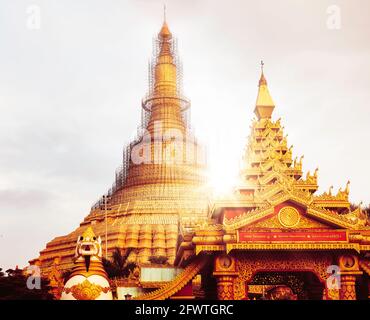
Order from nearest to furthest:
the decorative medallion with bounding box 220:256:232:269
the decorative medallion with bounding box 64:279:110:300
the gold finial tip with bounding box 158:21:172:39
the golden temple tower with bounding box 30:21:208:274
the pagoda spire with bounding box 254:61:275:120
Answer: the decorative medallion with bounding box 64:279:110:300 < the decorative medallion with bounding box 220:256:232:269 < the pagoda spire with bounding box 254:61:275:120 < the golden temple tower with bounding box 30:21:208:274 < the gold finial tip with bounding box 158:21:172:39

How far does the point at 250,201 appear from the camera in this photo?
26422 mm

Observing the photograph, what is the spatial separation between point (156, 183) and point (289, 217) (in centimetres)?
3653

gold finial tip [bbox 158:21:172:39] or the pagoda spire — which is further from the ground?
gold finial tip [bbox 158:21:172:39]

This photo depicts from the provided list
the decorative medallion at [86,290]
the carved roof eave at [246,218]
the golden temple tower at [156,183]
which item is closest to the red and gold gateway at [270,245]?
the carved roof eave at [246,218]

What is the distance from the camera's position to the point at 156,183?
60.4 meters

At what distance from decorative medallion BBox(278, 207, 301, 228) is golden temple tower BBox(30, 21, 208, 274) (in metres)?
26.2

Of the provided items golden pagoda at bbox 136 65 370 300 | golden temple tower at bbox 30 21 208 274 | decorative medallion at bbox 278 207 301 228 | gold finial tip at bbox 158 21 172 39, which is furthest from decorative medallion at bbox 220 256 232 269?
gold finial tip at bbox 158 21 172 39

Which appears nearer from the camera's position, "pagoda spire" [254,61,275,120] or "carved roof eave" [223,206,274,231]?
"carved roof eave" [223,206,274,231]

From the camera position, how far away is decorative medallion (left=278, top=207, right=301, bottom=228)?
2450 cm

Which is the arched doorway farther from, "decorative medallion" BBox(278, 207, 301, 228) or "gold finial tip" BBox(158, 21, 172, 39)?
"gold finial tip" BBox(158, 21, 172, 39)

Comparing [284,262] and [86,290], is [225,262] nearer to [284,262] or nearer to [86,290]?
[284,262]

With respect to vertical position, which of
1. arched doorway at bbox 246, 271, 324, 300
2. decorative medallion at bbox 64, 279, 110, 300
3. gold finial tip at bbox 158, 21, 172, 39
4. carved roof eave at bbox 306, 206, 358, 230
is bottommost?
decorative medallion at bbox 64, 279, 110, 300

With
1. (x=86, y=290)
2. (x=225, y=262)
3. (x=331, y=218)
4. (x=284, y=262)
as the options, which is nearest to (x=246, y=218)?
(x=225, y=262)
